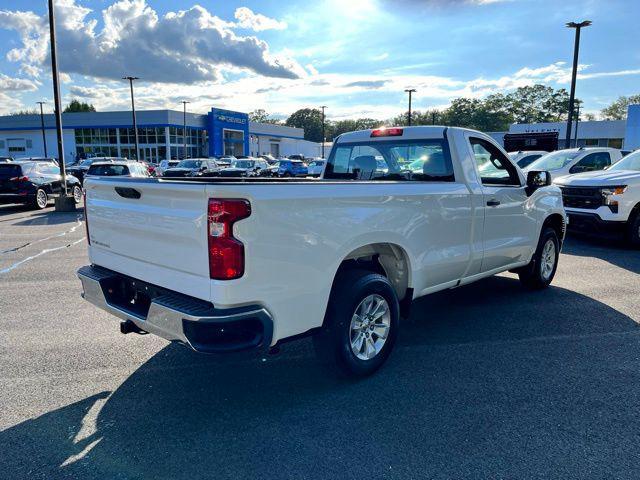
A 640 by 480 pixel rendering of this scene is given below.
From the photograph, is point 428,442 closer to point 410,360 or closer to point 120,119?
point 410,360

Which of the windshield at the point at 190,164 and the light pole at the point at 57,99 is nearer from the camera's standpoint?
the light pole at the point at 57,99

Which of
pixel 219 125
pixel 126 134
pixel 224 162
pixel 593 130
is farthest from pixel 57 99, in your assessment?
pixel 593 130

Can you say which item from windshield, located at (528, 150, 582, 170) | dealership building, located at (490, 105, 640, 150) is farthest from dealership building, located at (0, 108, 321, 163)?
windshield, located at (528, 150, 582, 170)

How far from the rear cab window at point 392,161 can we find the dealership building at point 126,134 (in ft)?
191

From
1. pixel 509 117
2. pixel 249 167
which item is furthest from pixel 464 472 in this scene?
pixel 509 117

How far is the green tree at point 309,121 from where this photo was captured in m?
137

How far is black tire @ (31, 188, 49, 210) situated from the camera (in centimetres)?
1623

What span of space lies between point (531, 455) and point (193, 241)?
240 cm

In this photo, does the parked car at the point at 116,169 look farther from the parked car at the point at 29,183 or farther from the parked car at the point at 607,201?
the parked car at the point at 607,201

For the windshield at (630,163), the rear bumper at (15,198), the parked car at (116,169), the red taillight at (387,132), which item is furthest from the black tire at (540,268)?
the rear bumper at (15,198)

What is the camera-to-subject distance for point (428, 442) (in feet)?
9.96

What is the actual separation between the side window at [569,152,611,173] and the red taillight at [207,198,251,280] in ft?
43.8

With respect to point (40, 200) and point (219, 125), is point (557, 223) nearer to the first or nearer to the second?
point (40, 200)

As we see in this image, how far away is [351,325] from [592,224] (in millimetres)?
7870
